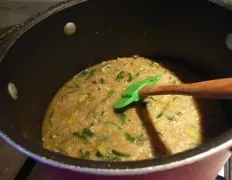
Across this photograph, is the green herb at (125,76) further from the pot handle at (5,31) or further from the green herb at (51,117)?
the pot handle at (5,31)

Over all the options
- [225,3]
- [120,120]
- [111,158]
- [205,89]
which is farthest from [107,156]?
[225,3]

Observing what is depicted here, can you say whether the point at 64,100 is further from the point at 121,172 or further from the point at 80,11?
the point at 121,172

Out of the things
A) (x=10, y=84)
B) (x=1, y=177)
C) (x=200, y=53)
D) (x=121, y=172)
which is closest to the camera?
(x=121, y=172)

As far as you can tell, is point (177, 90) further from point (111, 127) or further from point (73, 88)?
point (73, 88)

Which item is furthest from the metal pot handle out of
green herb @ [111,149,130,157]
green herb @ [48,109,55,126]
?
green herb @ [48,109,55,126]

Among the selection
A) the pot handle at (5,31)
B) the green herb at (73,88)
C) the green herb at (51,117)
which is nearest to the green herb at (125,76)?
the green herb at (73,88)

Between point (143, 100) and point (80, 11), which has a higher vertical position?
point (80, 11)

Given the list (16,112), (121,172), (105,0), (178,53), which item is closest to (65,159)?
(121,172)
